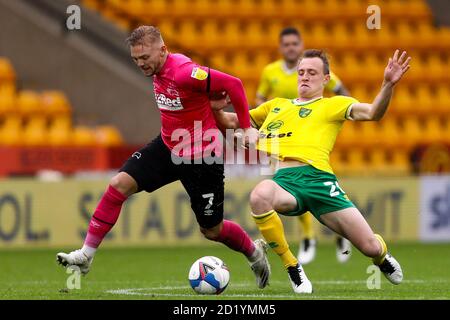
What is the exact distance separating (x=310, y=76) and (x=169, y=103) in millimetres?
1013

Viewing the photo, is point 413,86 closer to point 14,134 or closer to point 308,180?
point 14,134

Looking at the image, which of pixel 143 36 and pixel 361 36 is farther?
pixel 361 36

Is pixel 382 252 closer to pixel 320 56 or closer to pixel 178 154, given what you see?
pixel 320 56

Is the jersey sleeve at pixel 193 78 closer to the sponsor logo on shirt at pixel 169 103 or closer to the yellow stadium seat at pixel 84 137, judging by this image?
the sponsor logo on shirt at pixel 169 103

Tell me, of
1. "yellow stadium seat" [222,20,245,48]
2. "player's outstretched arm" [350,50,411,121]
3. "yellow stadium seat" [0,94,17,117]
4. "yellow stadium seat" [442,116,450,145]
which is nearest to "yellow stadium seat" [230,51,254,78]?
"yellow stadium seat" [222,20,245,48]

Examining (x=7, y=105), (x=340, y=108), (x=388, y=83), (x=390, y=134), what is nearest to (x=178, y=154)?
(x=340, y=108)

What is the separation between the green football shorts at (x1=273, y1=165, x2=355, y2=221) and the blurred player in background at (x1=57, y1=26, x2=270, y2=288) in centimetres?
47

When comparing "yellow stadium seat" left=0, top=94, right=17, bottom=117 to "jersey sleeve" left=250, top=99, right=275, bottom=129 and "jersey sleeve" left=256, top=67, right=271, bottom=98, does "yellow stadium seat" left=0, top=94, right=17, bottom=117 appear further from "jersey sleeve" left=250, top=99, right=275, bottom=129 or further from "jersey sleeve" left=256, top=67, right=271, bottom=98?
"jersey sleeve" left=250, top=99, right=275, bottom=129

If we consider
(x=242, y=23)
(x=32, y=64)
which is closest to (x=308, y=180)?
(x=32, y=64)

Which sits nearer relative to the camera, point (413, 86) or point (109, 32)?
point (109, 32)

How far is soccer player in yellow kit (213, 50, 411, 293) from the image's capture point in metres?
7.57

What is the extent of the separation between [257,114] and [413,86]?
37.1ft

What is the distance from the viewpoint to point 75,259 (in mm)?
7770

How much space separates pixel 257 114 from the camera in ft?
27.0
